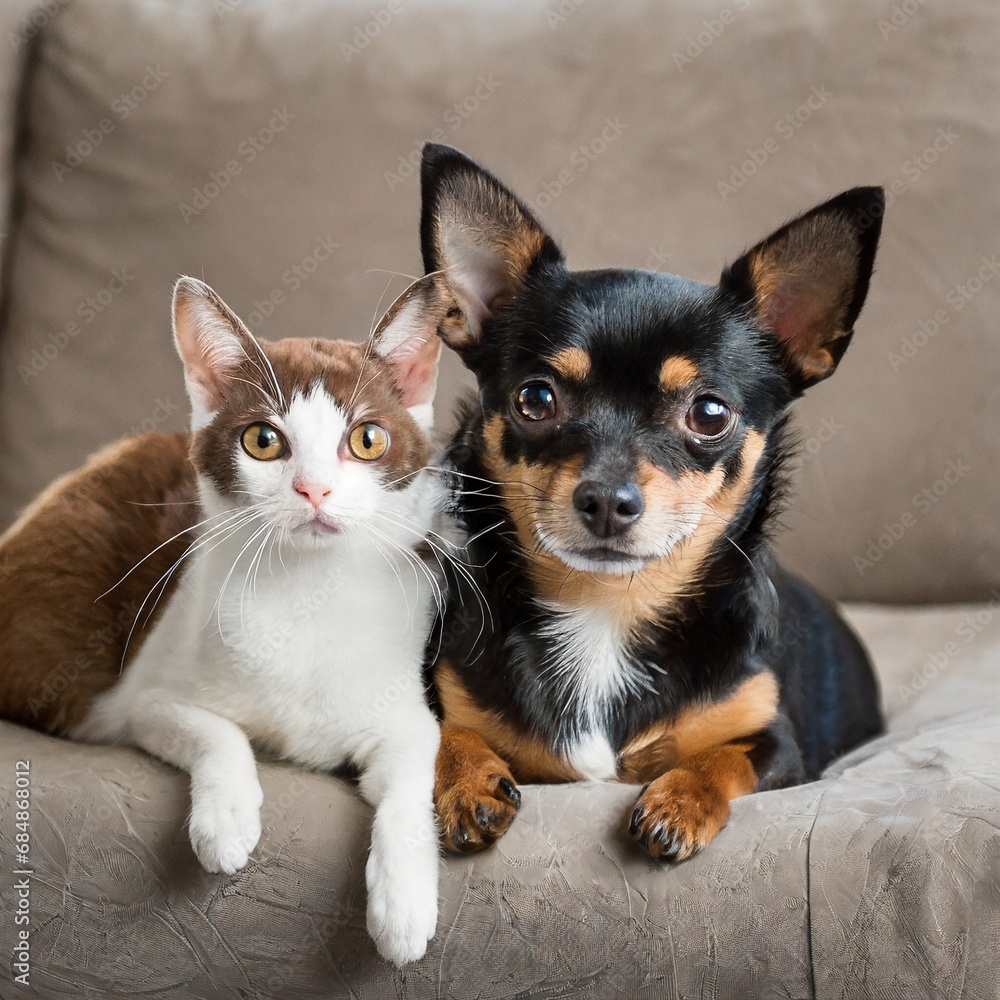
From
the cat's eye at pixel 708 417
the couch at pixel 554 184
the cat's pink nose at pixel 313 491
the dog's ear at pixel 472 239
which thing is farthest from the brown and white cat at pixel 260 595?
the couch at pixel 554 184

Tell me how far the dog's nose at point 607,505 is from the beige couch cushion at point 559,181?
3.37ft

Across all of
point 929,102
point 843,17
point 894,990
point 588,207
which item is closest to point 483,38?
point 588,207

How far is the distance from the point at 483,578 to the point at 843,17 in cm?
146

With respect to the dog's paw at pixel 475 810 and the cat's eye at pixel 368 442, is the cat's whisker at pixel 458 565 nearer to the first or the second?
the cat's eye at pixel 368 442

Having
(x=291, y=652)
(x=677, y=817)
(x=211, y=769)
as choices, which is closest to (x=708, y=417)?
(x=677, y=817)

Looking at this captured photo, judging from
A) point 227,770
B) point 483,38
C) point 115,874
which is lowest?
point 115,874

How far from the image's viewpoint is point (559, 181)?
2139 millimetres

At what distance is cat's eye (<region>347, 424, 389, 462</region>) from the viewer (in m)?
1.22

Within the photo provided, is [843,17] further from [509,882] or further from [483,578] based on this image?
[509,882]

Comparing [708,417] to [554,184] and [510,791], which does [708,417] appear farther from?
[554,184]

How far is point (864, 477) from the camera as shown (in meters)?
2.10

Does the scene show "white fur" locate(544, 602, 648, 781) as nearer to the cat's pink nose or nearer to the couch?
the cat's pink nose

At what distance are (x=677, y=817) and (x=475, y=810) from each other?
216 millimetres

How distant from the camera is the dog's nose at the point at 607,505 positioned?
1160 mm
